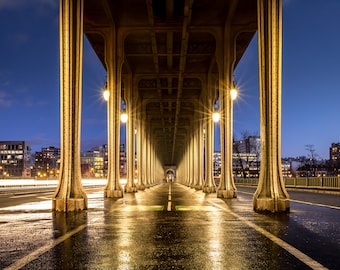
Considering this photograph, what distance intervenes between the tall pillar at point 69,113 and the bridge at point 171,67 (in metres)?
0.03

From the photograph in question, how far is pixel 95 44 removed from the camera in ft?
99.8

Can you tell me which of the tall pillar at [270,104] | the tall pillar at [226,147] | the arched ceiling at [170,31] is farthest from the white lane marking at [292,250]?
the arched ceiling at [170,31]

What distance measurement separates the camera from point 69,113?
585 inches

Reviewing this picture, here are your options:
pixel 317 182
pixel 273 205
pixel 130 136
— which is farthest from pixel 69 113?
pixel 317 182

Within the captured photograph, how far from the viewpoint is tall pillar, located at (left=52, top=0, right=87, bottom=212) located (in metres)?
14.4

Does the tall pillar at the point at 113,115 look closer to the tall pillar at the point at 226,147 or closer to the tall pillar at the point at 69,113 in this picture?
the tall pillar at the point at 226,147

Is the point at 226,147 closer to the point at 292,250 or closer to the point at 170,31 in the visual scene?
the point at 170,31

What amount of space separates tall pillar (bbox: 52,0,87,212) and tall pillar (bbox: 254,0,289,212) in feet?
20.5

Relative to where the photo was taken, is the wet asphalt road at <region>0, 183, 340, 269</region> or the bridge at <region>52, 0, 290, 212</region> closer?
the wet asphalt road at <region>0, 183, 340, 269</region>

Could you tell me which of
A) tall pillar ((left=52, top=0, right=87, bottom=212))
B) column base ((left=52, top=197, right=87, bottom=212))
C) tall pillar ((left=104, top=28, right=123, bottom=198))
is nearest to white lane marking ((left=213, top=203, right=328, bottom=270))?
column base ((left=52, top=197, right=87, bottom=212))

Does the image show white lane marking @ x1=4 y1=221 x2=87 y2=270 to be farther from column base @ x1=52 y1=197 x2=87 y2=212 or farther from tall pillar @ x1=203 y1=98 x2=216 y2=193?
tall pillar @ x1=203 y1=98 x2=216 y2=193

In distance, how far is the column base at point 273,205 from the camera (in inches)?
537

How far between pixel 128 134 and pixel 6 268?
31871 millimetres

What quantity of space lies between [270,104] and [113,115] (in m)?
13.3
